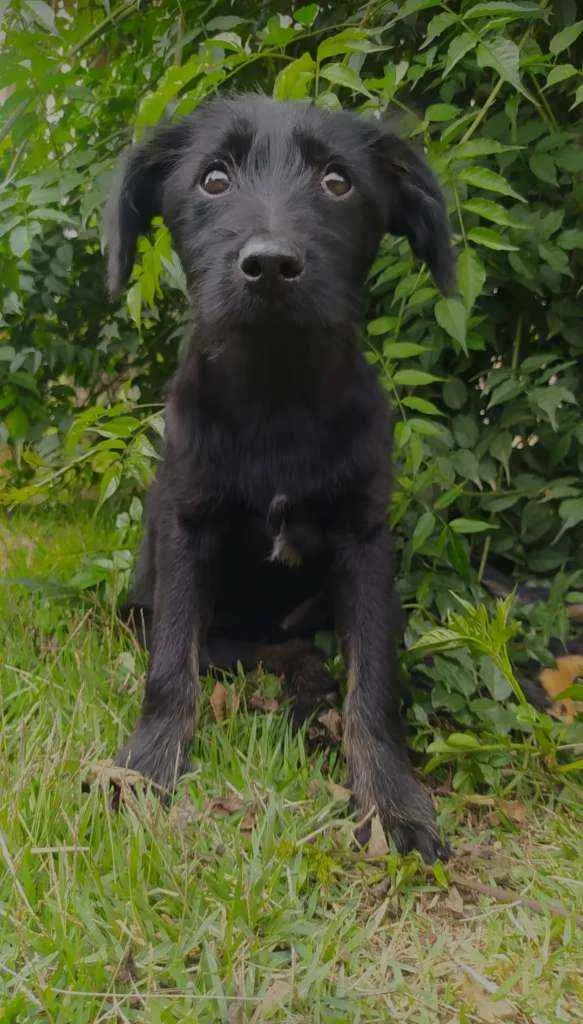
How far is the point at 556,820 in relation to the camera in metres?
2.04

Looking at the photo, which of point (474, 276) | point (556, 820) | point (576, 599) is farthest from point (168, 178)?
point (556, 820)

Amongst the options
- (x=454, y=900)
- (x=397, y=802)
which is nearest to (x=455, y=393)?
(x=397, y=802)

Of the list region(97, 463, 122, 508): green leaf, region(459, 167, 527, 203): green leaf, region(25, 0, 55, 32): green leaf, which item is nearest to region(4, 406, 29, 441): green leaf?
region(97, 463, 122, 508): green leaf

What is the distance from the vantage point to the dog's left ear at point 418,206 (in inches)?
88.8

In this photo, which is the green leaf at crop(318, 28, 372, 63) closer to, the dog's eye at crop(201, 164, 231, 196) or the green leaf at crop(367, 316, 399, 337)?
the dog's eye at crop(201, 164, 231, 196)

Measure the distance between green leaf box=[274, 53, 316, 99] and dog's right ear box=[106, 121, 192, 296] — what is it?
0.26 meters

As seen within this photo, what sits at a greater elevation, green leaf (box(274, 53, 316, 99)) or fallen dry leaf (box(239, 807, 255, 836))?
green leaf (box(274, 53, 316, 99))

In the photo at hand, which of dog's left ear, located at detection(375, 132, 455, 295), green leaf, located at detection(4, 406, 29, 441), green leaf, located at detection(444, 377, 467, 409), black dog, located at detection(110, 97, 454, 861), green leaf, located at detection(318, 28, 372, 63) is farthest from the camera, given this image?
green leaf, located at detection(4, 406, 29, 441)

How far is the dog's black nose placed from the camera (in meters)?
1.80

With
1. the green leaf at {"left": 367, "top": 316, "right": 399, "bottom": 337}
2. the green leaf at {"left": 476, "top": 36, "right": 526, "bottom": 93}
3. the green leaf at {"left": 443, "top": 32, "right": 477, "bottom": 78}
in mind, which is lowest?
the green leaf at {"left": 367, "top": 316, "right": 399, "bottom": 337}

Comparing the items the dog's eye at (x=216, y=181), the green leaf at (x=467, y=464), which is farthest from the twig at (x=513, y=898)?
the dog's eye at (x=216, y=181)

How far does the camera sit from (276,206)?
78.0 inches

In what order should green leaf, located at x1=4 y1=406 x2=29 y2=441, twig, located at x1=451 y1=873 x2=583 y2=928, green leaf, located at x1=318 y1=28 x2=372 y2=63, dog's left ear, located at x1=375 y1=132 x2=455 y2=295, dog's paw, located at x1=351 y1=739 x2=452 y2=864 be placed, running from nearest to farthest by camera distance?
twig, located at x1=451 y1=873 x2=583 y2=928, dog's paw, located at x1=351 y1=739 x2=452 y2=864, green leaf, located at x1=318 y1=28 x2=372 y2=63, dog's left ear, located at x1=375 y1=132 x2=455 y2=295, green leaf, located at x1=4 y1=406 x2=29 y2=441

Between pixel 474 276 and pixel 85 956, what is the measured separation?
5.47 ft
